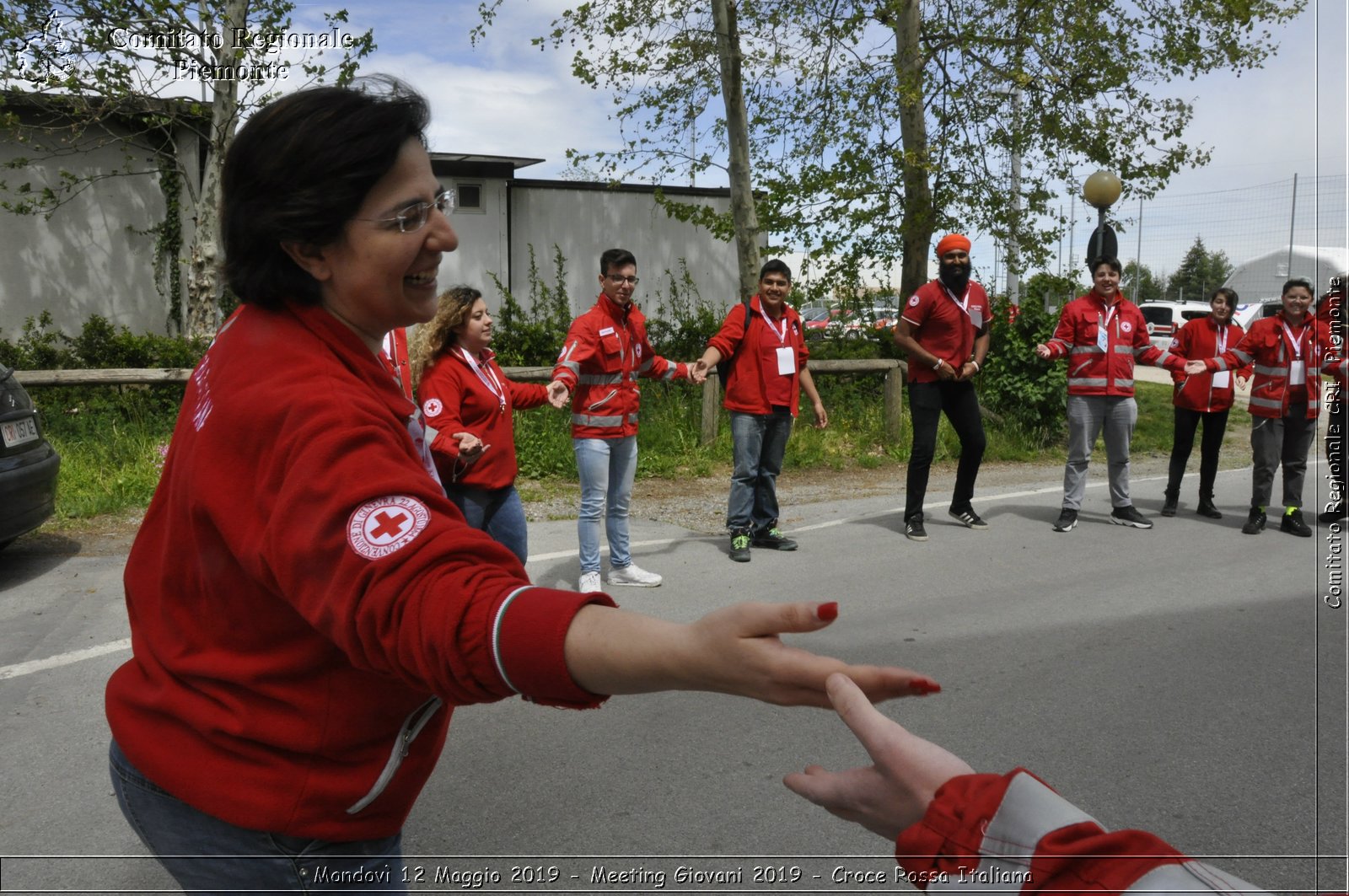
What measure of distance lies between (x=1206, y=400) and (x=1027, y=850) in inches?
380

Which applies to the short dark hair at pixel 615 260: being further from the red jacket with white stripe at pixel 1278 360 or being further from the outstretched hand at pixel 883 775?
the outstretched hand at pixel 883 775

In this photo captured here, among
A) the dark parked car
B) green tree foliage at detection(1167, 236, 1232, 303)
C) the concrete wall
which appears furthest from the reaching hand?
green tree foliage at detection(1167, 236, 1232, 303)

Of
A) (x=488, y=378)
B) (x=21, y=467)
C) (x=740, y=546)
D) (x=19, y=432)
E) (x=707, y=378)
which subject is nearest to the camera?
(x=488, y=378)

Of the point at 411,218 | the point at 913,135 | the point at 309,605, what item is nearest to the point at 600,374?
the point at 411,218

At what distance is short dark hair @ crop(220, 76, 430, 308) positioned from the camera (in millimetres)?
1588

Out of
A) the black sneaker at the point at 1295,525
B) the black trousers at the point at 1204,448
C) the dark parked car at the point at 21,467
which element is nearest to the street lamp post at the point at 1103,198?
the black trousers at the point at 1204,448

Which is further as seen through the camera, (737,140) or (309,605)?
(737,140)

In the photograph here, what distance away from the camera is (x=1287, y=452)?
9258 mm

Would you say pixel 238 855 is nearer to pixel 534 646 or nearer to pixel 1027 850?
pixel 534 646

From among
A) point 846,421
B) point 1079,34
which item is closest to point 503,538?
point 846,421

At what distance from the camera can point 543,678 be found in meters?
1.28

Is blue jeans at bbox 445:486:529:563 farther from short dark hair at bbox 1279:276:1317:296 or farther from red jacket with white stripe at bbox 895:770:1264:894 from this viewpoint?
short dark hair at bbox 1279:276:1317:296

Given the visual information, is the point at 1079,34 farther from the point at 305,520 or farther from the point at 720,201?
the point at 305,520

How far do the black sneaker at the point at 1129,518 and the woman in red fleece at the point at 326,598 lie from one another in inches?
333
